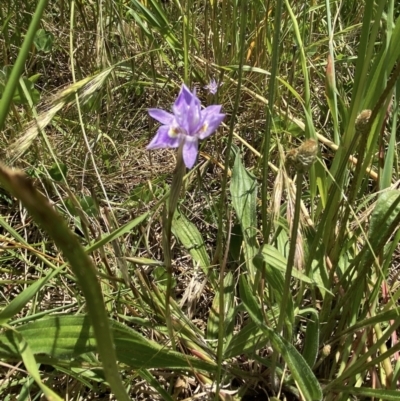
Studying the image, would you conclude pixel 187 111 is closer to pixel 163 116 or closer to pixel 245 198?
pixel 163 116

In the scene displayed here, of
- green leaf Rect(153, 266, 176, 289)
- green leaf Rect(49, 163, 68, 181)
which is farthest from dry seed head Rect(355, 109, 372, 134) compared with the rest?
green leaf Rect(49, 163, 68, 181)

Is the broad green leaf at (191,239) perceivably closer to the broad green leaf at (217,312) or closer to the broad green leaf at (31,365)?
the broad green leaf at (217,312)

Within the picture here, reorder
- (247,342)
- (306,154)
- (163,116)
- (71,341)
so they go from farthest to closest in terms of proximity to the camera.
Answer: (247,342) < (71,341) < (163,116) < (306,154)

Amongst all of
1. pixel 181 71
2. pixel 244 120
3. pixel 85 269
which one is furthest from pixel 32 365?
pixel 181 71

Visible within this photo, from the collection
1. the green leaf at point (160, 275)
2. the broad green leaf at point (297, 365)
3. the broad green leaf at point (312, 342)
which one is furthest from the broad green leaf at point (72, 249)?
the green leaf at point (160, 275)

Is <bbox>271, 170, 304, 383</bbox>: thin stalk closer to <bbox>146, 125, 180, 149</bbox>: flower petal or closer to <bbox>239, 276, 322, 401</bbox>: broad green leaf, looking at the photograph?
<bbox>239, 276, 322, 401</bbox>: broad green leaf

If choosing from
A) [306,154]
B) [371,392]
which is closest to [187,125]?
[306,154]
